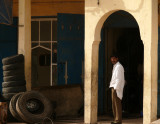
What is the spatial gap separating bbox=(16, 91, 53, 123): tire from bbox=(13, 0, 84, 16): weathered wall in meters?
3.29

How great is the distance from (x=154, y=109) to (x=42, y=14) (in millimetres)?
5799

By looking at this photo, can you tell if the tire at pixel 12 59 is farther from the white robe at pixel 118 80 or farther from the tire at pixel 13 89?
the white robe at pixel 118 80

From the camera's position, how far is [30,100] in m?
13.6

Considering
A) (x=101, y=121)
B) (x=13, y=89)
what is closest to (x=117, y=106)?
(x=101, y=121)

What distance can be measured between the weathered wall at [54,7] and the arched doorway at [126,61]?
1171 mm

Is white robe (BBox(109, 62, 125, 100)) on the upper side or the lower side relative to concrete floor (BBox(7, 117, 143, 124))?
upper

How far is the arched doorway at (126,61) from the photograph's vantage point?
599 inches

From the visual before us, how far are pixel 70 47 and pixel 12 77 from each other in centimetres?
251

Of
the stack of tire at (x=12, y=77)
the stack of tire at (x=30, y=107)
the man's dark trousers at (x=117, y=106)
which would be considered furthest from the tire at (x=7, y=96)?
the man's dark trousers at (x=117, y=106)

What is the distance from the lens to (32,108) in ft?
44.8

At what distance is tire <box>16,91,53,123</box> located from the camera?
43.0 feet

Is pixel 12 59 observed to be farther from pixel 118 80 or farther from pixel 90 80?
pixel 118 80

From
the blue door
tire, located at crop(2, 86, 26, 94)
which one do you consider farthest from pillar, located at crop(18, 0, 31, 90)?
the blue door

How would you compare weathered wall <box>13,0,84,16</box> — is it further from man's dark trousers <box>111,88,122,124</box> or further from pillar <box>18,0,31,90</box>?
man's dark trousers <box>111,88,122,124</box>
